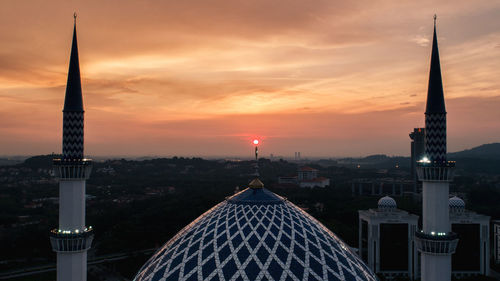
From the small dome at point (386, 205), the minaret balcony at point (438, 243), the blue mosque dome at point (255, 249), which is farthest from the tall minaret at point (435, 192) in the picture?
the small dome at point (386, 205)

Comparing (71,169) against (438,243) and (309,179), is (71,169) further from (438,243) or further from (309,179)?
(309,179)

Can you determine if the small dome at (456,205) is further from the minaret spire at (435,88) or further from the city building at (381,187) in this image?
the city building at (381,187)

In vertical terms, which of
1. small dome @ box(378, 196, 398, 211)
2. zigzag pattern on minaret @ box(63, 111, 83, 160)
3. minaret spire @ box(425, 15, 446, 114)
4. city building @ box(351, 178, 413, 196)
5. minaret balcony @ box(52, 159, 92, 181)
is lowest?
city building @ box(351, 178, 413, 196)

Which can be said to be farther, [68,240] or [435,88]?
[435,88]

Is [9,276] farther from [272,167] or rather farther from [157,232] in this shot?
[272,167]

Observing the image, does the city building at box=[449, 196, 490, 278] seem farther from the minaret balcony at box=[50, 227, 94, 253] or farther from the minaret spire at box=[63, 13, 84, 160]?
the minaret spire at box=[63, 13, 84, 160]

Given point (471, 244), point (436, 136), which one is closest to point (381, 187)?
point (471, 244)

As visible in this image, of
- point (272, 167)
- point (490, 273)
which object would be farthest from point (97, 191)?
point (272, 167)

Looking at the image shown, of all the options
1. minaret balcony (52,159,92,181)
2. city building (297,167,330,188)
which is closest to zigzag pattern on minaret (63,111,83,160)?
minaret balcony (52,159,92,181)
